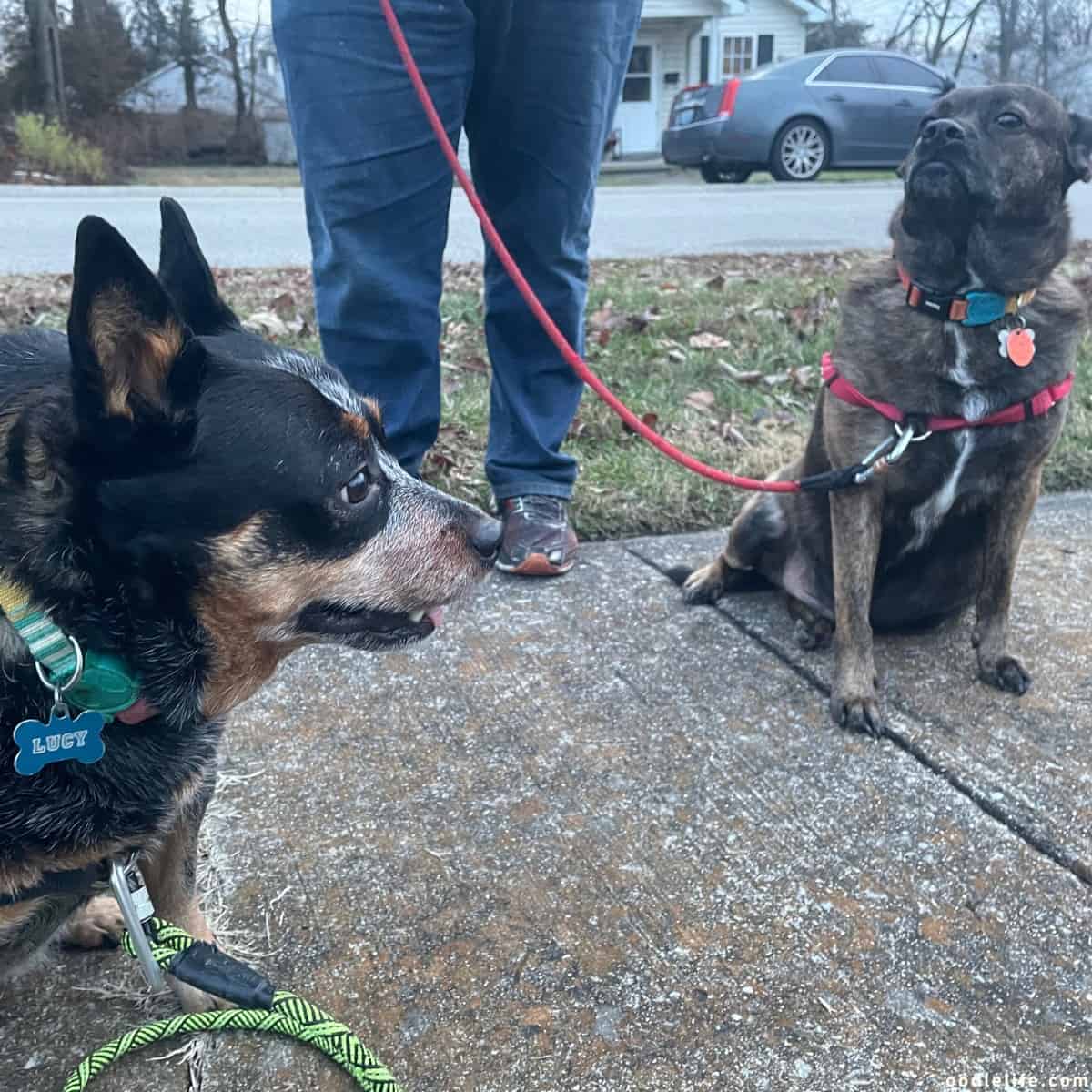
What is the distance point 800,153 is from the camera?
18.1m

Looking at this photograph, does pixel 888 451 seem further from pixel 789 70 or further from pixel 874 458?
pixel 789 70

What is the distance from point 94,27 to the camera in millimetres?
24656

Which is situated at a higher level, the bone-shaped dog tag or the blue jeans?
the blue jeans

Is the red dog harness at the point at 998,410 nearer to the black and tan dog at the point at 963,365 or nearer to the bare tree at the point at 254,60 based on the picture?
the black and tan dog at the point at 963,365

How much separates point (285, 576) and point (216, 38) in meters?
31.4

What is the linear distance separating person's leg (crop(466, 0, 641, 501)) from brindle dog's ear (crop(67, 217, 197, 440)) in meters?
1.94

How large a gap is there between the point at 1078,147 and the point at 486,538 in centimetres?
211

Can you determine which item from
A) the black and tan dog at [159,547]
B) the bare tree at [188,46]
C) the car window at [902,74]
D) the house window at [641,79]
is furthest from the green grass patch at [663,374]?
the house window at [641,79]

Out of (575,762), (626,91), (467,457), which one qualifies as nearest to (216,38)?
(626,91)

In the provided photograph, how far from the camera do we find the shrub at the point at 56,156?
60.8 feet

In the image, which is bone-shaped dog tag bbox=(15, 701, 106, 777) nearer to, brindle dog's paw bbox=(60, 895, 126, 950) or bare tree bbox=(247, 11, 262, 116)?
brindle dog's paw bbox=(60, 895, 126, 950)

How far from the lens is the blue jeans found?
302cm

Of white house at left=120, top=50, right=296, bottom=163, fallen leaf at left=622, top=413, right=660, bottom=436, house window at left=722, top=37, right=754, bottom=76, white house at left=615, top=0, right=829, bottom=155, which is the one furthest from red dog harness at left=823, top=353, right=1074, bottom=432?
house window at left=722, top=37, right=754, bottom=76

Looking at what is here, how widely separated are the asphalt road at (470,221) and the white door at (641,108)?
16.1m
